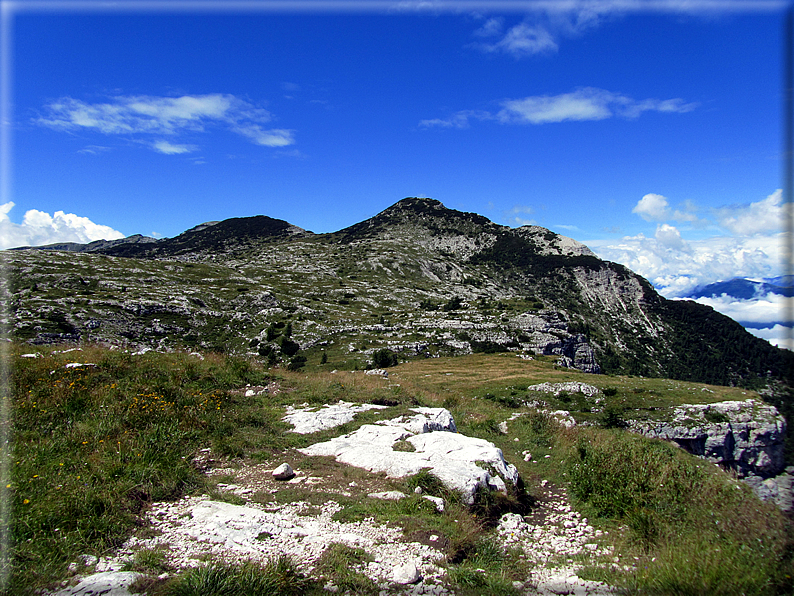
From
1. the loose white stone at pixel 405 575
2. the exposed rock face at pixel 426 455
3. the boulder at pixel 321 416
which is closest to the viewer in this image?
the loose white stone at pixel 405 575

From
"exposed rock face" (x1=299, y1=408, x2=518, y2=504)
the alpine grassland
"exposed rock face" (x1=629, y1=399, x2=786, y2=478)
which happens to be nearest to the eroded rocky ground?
the alpine grassland

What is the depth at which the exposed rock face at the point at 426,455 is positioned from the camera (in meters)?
9.62

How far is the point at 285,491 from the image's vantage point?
895 cm

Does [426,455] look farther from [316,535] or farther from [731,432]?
[731,432]

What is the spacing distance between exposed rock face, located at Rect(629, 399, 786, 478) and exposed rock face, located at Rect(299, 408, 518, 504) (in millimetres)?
41602

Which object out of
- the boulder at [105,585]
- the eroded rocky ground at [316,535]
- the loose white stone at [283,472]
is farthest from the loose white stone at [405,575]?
the loose white stone at [283,472]

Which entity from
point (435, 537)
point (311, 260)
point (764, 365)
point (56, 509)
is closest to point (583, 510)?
point (435, 537)

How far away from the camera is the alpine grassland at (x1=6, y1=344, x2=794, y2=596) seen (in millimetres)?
5621

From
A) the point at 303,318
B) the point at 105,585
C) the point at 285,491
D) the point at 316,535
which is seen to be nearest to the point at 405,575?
the point at 316,535

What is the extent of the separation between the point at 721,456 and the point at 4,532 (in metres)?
64.9

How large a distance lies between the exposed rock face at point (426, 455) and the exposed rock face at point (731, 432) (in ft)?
136

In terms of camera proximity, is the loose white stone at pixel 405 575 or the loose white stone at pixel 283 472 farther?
the loose white stone at pixel 283 472

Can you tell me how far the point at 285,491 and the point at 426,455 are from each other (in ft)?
13.9

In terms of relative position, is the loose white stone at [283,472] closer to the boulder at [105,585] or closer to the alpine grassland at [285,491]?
the alpine grassland at [285,491]
